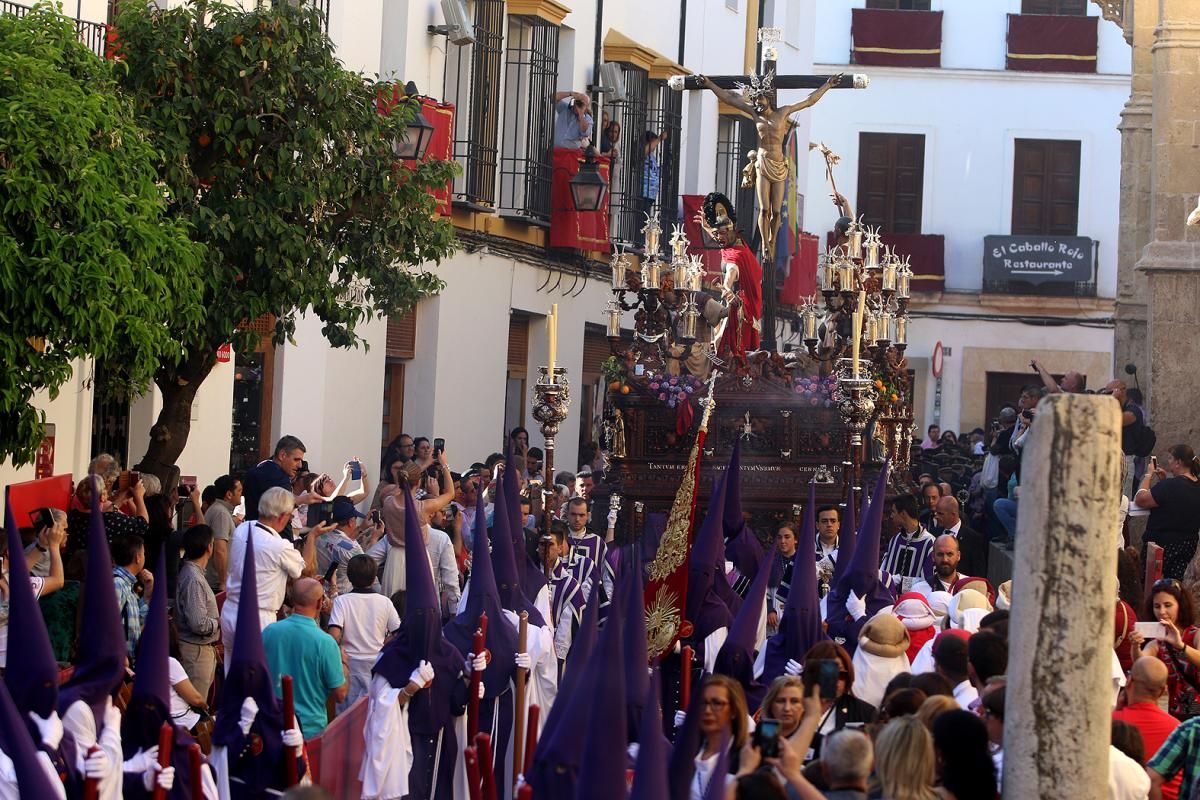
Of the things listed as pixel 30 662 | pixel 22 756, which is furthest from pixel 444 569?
pixel 22 756

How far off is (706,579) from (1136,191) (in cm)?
1207

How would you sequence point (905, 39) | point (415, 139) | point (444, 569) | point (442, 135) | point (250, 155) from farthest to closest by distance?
point (905, 39)
point (442, 135)
point (415, 139)
point (250, 155)
point (444, 569)

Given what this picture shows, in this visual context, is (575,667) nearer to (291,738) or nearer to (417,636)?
(291,738)

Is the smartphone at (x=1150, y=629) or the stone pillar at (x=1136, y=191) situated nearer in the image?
the smartphone at (x=1150, y=629)

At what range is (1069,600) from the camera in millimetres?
5234

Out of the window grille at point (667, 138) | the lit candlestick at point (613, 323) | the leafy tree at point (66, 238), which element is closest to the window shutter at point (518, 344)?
the window grille at point (667, 138)

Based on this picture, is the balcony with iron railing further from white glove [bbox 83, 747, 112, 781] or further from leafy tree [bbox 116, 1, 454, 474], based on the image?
white glove [bbox 83, 747, 112, 781]

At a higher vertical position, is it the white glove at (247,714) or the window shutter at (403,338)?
the window shutter at (403,338)

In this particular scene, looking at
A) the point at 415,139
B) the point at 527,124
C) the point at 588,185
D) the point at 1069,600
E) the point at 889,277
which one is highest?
the point at 527,124

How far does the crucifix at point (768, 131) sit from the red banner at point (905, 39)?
1864 centimetres

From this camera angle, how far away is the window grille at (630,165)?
86.2ft

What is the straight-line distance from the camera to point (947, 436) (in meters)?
26.9

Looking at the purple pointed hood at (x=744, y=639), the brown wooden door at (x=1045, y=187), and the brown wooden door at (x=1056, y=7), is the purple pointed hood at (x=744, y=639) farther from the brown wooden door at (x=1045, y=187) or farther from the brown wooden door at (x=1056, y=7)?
the brown wooden door at (x=1056, y=7)

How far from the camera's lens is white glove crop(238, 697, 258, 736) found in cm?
789
